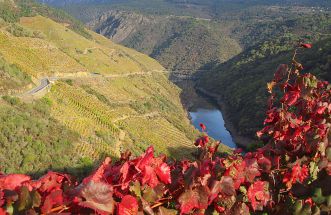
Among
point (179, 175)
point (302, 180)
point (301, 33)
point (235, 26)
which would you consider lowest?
point (235, 26)

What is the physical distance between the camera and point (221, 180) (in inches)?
111

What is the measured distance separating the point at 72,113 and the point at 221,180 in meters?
31.3

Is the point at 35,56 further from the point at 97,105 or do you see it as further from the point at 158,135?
the point at 158,135

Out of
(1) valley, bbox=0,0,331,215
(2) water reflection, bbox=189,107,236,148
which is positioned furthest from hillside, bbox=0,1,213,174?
(2) water reflection, bbox=189,107,236,148

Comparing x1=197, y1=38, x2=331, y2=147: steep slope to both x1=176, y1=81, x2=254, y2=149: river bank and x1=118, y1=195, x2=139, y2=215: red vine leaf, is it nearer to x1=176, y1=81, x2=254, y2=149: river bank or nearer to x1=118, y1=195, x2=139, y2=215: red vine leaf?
x1=176, y1=81, x2=254, y2=149: river bank

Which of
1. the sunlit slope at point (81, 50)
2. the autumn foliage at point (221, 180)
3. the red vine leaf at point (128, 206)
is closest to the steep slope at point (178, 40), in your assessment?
the sunlit slope at point (81, 50)

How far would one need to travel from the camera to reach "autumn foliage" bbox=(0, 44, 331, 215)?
2.38 metres

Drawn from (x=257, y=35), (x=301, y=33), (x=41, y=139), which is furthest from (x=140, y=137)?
(x=257, y=35)

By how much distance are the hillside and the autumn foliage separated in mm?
19018

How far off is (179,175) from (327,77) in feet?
166

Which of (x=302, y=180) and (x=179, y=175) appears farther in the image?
(x=302, y=180)

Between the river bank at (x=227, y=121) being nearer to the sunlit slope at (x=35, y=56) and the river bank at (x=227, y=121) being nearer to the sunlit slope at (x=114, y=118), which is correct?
the sunlit slope at (x=114, y=118)

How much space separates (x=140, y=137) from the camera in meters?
36.4

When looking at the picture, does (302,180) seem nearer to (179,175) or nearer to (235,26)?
(179,175)
